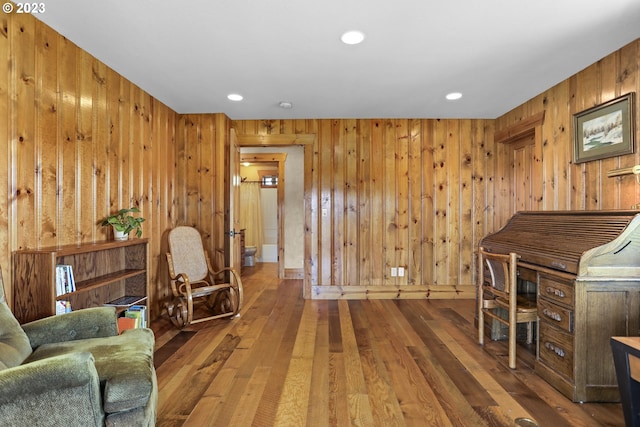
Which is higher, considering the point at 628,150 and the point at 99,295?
the point at 628,150

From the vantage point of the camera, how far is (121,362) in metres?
1.41

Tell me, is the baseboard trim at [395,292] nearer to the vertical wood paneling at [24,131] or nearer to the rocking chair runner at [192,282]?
the rocking chair runner at [192,282]

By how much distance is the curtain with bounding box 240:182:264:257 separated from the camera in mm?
7016

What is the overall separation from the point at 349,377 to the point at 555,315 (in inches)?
56.4

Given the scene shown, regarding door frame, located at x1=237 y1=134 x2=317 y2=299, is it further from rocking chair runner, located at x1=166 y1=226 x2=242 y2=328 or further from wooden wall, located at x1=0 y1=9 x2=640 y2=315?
rocking chair runner, located at x1=166 y1=226 x2=242 y2=328

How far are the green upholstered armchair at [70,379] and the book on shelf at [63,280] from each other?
38 centimetres

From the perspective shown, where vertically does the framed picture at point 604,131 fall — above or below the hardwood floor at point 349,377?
above

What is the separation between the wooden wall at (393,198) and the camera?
4.17 meters

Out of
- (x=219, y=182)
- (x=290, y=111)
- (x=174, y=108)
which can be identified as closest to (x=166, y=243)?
(x=219, y=182)

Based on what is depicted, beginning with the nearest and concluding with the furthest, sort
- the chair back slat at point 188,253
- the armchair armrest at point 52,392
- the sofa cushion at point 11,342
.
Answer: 1. the armchair armrest at point 52,392
2. the sofa cushion at point 11,342
3. the chair back slat at point 188,253

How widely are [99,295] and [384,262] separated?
319 centimetres

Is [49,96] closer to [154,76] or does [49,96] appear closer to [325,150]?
[154,76]

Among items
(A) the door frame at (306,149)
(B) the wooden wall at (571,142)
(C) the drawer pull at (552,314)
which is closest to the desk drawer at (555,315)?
(C) the drawer pull at (552,314)

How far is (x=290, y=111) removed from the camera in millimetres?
3801
